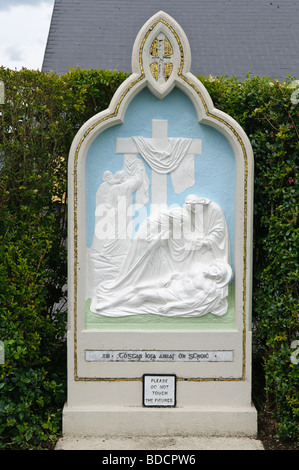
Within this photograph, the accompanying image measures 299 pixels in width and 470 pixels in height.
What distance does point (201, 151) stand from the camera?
467 cm

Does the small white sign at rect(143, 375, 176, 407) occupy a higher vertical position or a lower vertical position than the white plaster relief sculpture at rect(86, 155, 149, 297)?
lower

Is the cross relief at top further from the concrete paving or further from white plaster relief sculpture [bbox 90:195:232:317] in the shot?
the concrete paving

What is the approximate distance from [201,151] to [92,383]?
229cm

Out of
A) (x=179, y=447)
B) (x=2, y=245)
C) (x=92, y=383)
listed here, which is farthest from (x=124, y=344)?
(x=2, y=245)

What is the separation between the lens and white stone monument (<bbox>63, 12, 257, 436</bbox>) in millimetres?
4559

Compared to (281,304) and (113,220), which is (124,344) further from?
(281,304)

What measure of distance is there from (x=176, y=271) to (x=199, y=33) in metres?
10.5

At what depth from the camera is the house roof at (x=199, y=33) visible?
12969mm

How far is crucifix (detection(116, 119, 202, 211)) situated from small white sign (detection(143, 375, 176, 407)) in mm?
1570
